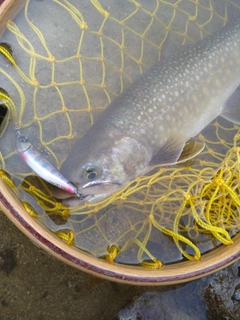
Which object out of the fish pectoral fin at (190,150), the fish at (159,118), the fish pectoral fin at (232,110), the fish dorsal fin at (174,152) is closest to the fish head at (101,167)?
the fish at (159,118)

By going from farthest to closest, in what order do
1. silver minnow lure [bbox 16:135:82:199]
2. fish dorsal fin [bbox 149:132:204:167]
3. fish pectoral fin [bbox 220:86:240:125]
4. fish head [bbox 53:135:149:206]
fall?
fish pectoral fin [bbox 220:86:240:125] → fish dorsal fin [bbox 149:132:204:167] → fish head [bbox 53:135:149:206] → silver minnow lure [bbox 16:135:82:199]

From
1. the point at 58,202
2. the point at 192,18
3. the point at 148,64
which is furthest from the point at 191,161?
the point at 192,18

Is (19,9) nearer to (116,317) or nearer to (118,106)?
(118,106)

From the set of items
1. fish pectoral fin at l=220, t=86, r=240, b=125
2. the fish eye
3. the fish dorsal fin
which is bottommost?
the fish eye

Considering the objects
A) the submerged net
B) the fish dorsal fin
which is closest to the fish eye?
the submerged net

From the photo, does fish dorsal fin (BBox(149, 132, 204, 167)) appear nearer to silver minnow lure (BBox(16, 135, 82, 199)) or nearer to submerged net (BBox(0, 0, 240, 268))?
submerged net (BBox(0, 0, 240, 268))
